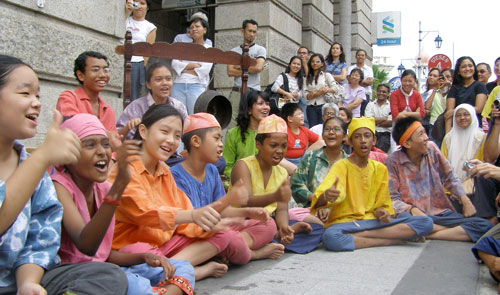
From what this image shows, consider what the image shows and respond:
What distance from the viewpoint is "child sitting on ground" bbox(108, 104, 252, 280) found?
10.0 feet

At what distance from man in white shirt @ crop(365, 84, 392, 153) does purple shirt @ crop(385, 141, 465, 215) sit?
11.0 feet

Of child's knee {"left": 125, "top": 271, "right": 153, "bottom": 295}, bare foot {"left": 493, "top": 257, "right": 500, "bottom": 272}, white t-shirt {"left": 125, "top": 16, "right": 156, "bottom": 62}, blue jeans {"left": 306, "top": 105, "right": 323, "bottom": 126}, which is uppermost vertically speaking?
white t-shirt {"left": 125, "top": 16, "right": 156, "bottom": 62}

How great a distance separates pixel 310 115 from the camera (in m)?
8.66

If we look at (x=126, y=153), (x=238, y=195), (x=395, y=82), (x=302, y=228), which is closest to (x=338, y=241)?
(x=302, y=228)

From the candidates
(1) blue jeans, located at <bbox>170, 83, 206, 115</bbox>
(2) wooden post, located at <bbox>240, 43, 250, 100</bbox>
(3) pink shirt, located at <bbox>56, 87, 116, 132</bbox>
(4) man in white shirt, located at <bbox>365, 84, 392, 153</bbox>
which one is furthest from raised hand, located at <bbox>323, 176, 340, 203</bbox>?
(4) man in white shirt, located at <bbox>365, 84, 392, 153</bbox>

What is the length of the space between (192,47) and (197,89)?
3.36 ft

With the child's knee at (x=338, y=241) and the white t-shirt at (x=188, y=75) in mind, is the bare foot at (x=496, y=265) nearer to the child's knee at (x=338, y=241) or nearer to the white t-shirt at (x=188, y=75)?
the child's knee at (x=338, y=241)

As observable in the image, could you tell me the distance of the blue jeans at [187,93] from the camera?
21.7ft

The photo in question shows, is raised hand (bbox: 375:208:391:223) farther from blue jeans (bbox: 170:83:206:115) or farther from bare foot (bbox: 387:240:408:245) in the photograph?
blue jeans (bbox: 170:83:206:115)

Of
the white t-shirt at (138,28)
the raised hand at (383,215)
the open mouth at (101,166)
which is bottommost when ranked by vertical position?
the raised hand at (383,215)

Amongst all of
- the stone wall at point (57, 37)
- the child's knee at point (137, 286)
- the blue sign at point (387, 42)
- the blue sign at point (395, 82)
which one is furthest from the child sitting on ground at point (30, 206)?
the blue sign at point (387, 42)

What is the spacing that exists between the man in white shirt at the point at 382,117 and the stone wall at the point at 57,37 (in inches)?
185

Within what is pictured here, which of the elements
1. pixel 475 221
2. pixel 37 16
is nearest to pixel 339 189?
pixel 475 221

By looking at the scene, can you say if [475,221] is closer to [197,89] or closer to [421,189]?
[421,189]
